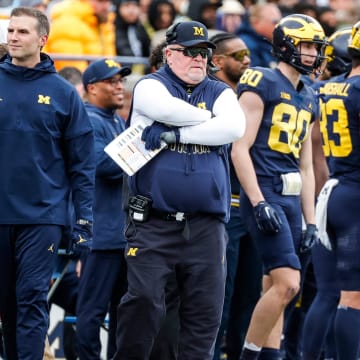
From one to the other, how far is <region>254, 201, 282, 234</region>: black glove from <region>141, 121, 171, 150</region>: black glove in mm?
1342

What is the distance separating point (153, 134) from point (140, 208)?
1.39 feet

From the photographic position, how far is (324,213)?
26.5ft

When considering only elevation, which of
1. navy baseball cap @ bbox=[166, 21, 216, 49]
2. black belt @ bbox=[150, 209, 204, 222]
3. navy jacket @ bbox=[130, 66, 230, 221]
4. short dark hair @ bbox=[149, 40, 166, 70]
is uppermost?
navy baseball cap @ bbox=[166, 21, 216, 49]

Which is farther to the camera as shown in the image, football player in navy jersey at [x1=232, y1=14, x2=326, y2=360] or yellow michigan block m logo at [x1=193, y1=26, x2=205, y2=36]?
football player in navy jersey at [x1=232, y1=14, x2=326, y2=360]

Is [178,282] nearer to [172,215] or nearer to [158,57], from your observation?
[172,215]

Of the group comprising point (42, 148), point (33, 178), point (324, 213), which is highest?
point (42, 148)

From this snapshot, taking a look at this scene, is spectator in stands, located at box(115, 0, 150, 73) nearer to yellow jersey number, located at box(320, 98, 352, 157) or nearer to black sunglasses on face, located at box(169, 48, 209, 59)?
yellow jersey number, located at box(320, 98, 352, 157)

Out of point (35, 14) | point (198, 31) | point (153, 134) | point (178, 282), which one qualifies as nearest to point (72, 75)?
point (35, 14)

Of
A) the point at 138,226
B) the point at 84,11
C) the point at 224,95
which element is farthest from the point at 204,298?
the point at 84,11

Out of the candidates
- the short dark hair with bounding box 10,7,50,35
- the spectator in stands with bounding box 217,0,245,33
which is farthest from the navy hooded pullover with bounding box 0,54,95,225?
the spectator in stands with bounding box 217,0,245,33

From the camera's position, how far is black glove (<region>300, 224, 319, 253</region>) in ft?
→ 26.9

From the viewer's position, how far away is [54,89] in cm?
721

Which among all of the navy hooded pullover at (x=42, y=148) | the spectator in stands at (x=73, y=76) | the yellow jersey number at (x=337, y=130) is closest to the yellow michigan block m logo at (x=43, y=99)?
the navy hooded pullover at (x=42, y=148)

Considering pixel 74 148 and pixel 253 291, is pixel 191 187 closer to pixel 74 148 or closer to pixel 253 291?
pixel 74 148
